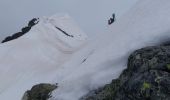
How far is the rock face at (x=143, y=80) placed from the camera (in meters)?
7.70

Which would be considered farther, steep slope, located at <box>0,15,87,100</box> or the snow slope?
steep slope, located at <box>0,15,87,100</box>

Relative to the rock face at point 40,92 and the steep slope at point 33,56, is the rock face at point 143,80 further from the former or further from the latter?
the steep slope at point 33,56

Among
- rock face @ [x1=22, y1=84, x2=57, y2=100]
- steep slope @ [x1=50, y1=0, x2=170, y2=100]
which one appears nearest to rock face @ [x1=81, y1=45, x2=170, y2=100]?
steep slope @ [x1=50, y1=0, x2=170, y2=100]

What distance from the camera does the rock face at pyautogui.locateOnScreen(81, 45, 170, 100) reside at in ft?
25.3

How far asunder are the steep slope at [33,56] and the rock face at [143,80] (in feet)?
30.0

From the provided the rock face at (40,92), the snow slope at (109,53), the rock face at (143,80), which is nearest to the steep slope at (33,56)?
the snow slope at (109,53)

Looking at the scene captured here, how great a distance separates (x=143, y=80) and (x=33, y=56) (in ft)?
62.4

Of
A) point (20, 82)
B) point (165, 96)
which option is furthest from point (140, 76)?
point (20, 82)

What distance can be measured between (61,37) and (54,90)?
18.7 metres

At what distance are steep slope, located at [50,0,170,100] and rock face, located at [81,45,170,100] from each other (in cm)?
47

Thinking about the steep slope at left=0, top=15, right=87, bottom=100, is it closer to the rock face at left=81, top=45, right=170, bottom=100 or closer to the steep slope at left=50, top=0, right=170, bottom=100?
the steep slope at left=50, top=0, right=170, bottom=100

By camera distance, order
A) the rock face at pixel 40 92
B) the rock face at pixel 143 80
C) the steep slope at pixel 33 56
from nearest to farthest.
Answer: the rock face at pixel 143 80 < the rock face at pixel 40 92 < the steep slope at pixel 33 56

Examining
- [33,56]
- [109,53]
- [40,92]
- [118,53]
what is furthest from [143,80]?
[33,56]

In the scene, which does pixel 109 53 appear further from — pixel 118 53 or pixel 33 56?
pixel 33 56
